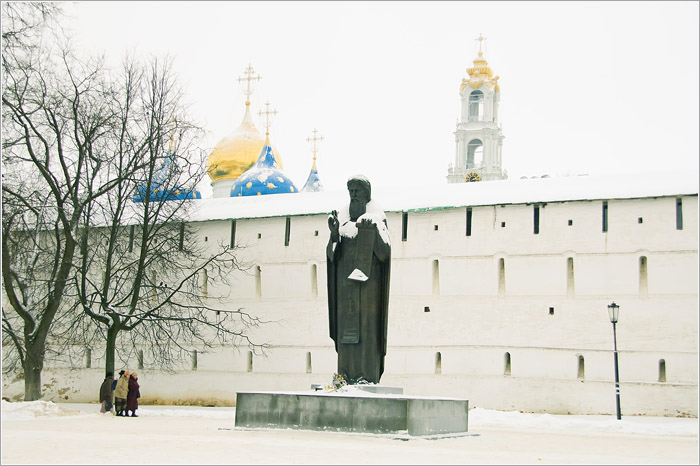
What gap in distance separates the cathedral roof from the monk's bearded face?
20.7 m

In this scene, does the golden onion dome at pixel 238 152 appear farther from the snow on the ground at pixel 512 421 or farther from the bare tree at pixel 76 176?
the snow on the ground at pixel 512 421

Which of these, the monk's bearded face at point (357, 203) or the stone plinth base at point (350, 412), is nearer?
the stone plinth base at point (350, 412)

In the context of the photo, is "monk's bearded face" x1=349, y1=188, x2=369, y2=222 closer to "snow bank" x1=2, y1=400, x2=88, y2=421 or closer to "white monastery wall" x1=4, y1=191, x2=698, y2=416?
"snow bank" x1=2, y1=400, x2=88, y2=421

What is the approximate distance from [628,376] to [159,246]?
10.3m

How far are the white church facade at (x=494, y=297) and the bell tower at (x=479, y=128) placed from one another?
29.9 meters

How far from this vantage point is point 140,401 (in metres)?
25.6

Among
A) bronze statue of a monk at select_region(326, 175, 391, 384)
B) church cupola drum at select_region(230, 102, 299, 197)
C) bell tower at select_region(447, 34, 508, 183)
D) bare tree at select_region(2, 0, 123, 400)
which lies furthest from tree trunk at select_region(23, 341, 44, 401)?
bell tower at select_region(447, 34, 508, 183)

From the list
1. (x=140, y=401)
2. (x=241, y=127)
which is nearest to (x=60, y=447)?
(x=140, y=401)

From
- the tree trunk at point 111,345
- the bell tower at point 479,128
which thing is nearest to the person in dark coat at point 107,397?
the tree trunk at point 111,345

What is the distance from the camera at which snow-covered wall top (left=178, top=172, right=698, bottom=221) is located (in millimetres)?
21797

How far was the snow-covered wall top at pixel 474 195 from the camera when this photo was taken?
71.5ft

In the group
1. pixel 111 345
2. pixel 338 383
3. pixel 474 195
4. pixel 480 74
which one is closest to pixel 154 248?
pixel 111 345

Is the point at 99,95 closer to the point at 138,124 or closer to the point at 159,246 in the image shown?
the point at 138,124

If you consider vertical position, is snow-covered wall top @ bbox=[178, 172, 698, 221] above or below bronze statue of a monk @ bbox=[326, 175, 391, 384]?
above
